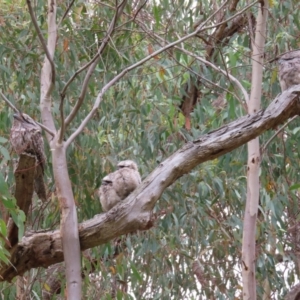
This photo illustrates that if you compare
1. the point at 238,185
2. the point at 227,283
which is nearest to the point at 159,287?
the point at 227,283

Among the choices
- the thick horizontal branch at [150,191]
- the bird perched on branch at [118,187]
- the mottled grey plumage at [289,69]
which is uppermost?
the mottled grey plumage at [289,69]

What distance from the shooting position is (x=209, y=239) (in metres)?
4.66

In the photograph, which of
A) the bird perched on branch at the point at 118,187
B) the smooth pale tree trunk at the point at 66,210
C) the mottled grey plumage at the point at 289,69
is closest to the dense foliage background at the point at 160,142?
the mottled grey plumage at the point at 289,69

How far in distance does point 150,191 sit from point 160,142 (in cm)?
183

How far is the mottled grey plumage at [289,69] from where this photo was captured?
13.0ft

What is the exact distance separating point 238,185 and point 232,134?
178 centimetres

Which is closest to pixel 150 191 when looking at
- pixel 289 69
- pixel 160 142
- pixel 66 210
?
pixel 66 210

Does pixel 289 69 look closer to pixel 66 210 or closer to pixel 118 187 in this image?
pixel 118 187

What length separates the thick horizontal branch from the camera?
8.93ft

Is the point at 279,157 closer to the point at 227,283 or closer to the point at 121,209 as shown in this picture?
the point at 227,283

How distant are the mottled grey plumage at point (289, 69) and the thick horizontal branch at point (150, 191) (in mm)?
1048

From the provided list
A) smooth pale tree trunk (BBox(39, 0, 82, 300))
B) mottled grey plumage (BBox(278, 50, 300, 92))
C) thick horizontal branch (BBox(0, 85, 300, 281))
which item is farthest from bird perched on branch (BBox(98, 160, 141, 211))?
mottled grey plumage (BBox(278, 50, 300, 92))

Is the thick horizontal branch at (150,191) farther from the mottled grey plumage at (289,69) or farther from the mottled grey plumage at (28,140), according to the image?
the mottled grey plumage at (289,69)

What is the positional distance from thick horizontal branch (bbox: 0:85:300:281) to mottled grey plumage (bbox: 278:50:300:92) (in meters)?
1.05
